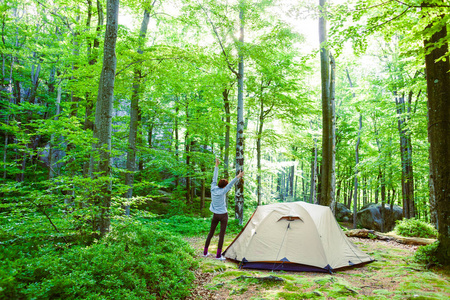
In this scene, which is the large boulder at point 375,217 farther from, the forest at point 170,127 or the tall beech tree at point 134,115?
the tall beech tree at point 134,115

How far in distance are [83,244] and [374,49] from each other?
19368 mm

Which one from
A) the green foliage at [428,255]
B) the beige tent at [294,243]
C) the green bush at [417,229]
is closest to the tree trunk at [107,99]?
the beige tent at [294,243]

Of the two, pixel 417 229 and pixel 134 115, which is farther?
pixel 134 115

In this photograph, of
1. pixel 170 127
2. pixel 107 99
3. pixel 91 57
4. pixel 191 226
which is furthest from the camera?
pixel 191 226

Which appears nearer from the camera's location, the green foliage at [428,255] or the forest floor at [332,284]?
the forest floor at [332,284]

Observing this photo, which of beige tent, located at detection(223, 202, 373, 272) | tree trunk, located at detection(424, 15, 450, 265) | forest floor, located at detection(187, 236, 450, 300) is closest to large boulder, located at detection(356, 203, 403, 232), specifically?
forest floor, located at detection(187, 236, 450, 300)

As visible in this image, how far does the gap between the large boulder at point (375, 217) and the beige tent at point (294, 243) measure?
1776 cm

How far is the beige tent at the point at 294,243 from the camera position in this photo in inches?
205

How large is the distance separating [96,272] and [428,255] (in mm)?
6046

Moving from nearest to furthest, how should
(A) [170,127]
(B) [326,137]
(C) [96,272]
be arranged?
1. (C) [96,272]
2. (B) [326,137]
3. (A) [170,127]

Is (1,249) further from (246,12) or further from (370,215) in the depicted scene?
(370,215)

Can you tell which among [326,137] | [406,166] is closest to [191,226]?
[326,137]

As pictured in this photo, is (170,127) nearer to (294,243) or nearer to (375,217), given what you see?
(294,243)

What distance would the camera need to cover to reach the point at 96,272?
3.17 meters
